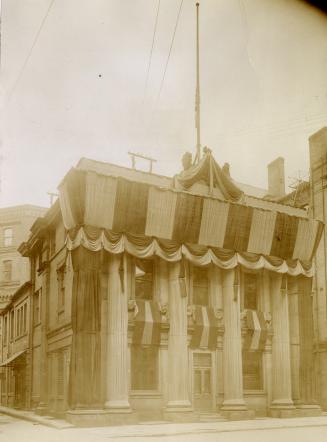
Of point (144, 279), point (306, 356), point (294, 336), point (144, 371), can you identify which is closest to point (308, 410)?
point (306, 356)

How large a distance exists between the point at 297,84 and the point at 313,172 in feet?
53.2

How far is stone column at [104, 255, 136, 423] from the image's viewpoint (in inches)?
974

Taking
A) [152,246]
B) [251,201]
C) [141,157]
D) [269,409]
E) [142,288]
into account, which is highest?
[141,157]

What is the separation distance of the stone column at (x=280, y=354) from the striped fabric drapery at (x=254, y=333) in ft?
2.37

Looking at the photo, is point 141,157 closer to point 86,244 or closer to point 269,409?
point 86,244

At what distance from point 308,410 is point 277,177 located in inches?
756

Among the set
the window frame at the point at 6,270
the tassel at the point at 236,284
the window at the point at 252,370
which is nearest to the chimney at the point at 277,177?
the tassel at the point at 236,284

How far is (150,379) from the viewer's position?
2677cm

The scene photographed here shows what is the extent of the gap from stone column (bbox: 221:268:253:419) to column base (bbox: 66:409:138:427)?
16.2ft

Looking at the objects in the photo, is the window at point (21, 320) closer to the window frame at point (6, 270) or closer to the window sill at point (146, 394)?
the window sill at point (146, 394)

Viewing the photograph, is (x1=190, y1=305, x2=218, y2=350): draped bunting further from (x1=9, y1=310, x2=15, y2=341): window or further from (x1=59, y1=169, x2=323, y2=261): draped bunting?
(x1=9, y1=310, x2=15, y2=341): window

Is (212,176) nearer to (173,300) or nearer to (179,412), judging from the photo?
(173,300)

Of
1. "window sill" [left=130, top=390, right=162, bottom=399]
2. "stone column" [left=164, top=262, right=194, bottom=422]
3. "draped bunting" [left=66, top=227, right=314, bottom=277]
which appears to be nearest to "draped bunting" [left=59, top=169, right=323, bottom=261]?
"draped bunting" [left=66, top=227, right=314, bottom=277]

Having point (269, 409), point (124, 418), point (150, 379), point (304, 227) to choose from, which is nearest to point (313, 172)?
point (304, 227)
